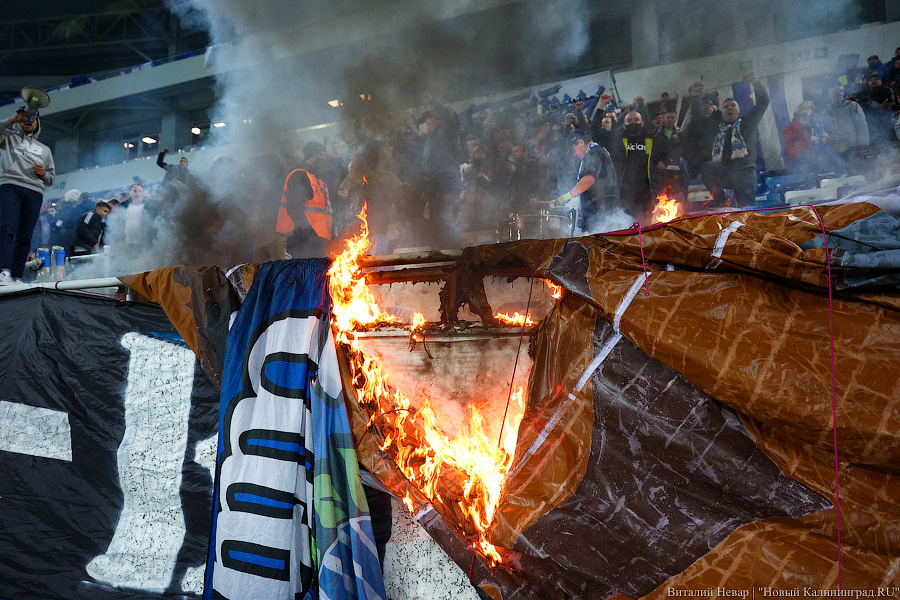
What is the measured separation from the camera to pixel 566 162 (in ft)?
20.4

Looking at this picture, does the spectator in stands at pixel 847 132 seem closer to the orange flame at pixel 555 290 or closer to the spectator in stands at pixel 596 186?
the spectator in stands at pixel 596 186

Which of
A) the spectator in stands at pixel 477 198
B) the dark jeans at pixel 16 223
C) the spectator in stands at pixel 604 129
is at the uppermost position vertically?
the spectator in stands at pixel 604 129

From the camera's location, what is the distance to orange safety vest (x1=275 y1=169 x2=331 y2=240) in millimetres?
5332

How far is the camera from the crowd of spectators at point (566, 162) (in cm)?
553

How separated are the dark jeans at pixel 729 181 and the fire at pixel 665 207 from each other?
0.77 m

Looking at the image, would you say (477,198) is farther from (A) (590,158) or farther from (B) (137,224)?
(B) (137,224)

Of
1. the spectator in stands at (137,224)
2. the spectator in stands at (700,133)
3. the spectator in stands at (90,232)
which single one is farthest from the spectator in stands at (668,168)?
the spectator in stands at (90,232)

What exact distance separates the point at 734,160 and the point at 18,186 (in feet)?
23.1

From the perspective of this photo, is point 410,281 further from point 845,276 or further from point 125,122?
point 125,122

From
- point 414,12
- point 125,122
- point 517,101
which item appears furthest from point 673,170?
point 125,122

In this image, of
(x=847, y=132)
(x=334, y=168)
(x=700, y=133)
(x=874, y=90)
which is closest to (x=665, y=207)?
(x=700, y=133)

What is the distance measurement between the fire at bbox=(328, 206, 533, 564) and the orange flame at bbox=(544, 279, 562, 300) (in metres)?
0.14

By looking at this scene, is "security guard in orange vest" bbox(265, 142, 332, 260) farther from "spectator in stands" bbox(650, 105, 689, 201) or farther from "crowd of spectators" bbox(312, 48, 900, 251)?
"spectator in stands" bbox(650, 105, 689, 201)

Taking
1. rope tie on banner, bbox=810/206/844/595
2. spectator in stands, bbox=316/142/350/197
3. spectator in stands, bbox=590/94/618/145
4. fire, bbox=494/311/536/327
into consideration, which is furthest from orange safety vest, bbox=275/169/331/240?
rope tie on banner, bbox=810/206/844/595
